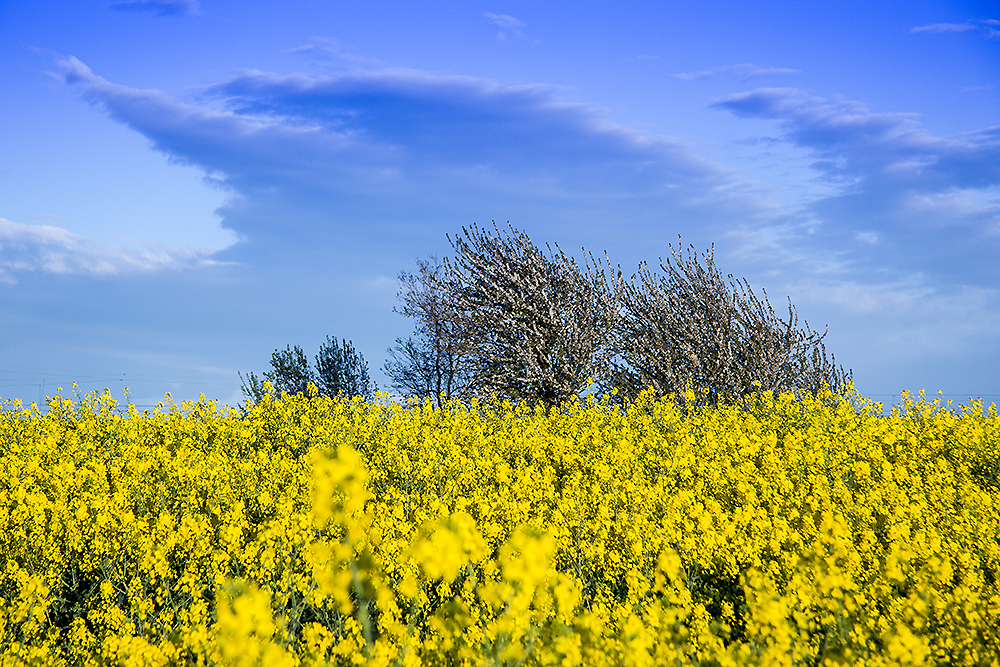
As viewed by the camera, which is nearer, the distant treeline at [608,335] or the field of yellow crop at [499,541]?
the field of yellow crop at [499,541]

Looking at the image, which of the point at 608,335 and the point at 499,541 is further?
the point at 608,335

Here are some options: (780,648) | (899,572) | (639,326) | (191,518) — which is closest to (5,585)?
(191,518)

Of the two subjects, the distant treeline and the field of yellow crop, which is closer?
the field of yellow crop

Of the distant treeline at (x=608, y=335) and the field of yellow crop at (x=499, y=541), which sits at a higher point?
the distant treeline at (x=608, y=335)

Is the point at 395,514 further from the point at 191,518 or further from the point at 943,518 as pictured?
the point at 943,518

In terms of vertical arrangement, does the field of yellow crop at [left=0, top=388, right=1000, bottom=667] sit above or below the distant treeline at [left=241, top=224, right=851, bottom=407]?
below

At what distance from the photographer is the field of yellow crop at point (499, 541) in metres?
3.28

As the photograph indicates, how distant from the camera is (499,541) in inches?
220

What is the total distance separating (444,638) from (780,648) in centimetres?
160

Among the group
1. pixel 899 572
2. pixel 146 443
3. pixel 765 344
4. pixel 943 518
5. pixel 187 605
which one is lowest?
pixel 187 605

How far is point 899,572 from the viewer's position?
3893 millimetres

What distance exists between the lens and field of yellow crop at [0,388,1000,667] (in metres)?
3.28

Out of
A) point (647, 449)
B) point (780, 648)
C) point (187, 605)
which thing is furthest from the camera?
point (647, 449)

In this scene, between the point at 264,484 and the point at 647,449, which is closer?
the point at 264,484
